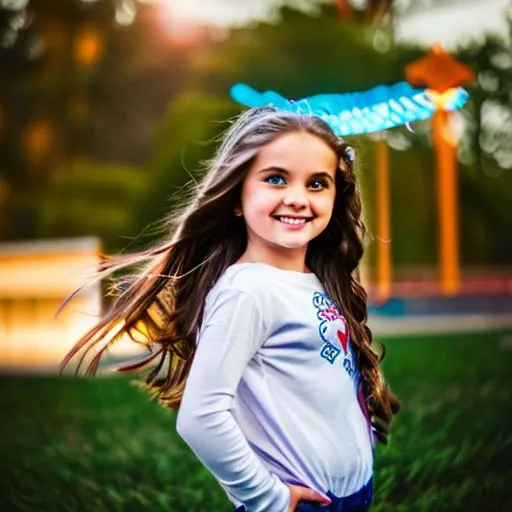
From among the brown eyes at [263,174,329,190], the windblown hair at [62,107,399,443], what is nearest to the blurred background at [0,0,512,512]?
the windblown hair at [62,107,399,443]

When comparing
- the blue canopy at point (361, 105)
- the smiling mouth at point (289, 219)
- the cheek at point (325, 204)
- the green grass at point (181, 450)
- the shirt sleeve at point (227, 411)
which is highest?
the blue canopy at point (361, 105)

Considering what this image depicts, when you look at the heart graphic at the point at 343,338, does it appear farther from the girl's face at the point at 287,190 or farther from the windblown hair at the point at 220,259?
the girl's face at the point at 287,190

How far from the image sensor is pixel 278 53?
23.7ft

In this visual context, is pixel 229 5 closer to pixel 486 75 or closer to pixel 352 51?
pixel 352 51

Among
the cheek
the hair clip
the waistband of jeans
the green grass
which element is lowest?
the green grass

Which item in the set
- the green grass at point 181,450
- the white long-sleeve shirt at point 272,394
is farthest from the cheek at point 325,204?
the green grass at point 181,450

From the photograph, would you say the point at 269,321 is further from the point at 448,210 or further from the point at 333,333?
the point at 448,210

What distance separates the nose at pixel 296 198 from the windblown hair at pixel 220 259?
3.0 inches

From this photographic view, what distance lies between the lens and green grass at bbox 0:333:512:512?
2.26 m

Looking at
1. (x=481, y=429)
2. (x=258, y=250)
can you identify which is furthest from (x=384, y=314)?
(x=258, y=250)

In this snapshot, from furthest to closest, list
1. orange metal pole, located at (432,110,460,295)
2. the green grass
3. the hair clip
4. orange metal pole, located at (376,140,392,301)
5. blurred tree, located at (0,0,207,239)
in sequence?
blurred tree, located at (0,0,207,239)
orange metal pole, located at (376,140,392,301)
orange metal pole, located at (432,110,460,295)
the green grass
the hair clip

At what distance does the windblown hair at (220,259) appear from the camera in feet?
4.41

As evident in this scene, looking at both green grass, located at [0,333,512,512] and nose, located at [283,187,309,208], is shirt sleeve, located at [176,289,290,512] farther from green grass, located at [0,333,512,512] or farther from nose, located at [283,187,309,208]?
green grass, located at [0,333,512,512]

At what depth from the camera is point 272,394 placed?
1.27 meters
